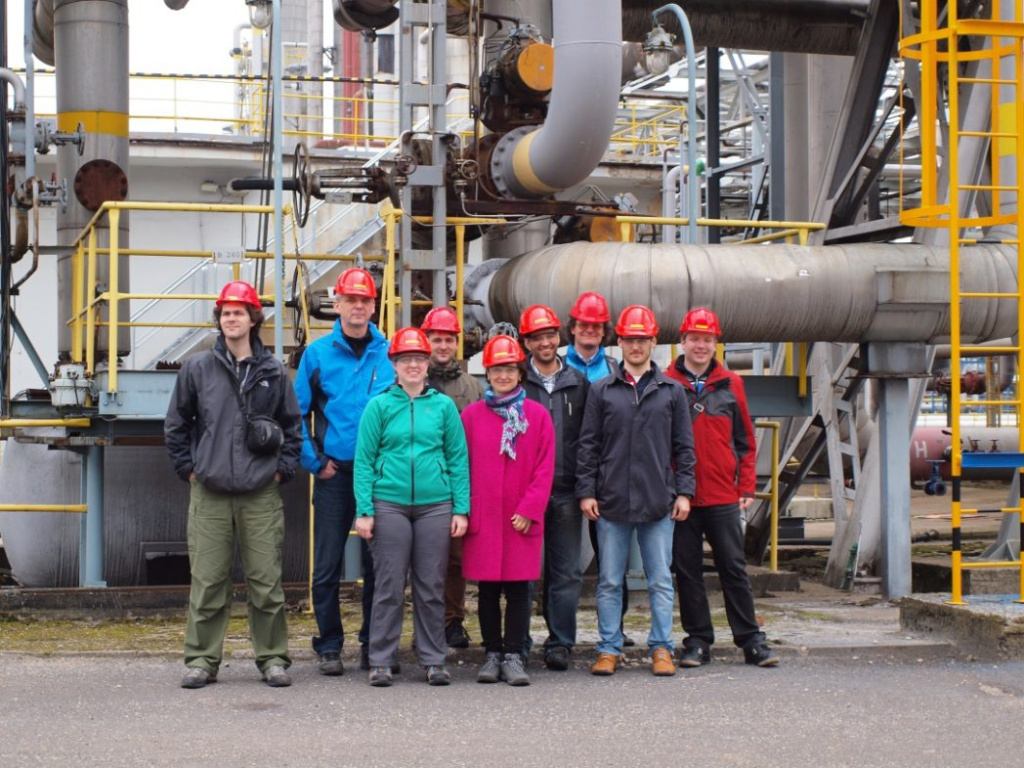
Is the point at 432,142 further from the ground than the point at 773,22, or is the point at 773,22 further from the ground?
the point at 773,22

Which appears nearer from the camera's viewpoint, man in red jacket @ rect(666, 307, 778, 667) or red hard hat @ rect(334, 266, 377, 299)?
red hard hat @ rect(334, 266, 377, 299)

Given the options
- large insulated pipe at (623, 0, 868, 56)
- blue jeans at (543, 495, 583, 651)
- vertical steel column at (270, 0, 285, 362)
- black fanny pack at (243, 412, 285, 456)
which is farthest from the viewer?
large insulated pipe at (623, 0, 868, 56)

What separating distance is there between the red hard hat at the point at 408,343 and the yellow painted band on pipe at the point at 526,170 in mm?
3648

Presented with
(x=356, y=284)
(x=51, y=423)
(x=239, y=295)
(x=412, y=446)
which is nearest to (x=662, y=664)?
(x=412, y=446)

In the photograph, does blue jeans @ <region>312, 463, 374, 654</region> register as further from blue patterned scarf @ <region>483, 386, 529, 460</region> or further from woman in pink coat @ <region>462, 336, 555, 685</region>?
blue patterned scarf @ <region>483, 386, 529, 460</region>

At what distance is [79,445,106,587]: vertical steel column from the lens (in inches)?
405

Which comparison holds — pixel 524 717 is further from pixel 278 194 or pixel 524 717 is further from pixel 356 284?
pixel 278 194

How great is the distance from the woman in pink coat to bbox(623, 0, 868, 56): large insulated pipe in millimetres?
7753

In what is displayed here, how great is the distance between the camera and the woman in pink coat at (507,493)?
23.7ft

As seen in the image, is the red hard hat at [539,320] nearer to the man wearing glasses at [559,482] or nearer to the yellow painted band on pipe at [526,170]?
the man wearing glasses at [559,482]

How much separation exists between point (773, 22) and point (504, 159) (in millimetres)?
4776

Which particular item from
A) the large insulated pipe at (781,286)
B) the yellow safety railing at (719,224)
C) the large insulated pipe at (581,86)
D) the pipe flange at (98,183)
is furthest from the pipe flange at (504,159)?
the pipe flange at (98,183)

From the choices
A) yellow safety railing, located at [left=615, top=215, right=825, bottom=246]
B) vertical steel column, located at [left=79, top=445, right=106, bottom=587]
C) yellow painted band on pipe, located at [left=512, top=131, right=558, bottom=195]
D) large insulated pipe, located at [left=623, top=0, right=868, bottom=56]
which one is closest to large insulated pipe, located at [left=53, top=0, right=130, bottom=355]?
vertical steel column, located at [left=79, top=445, right=106, bottom=587]

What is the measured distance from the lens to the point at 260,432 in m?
6.97
